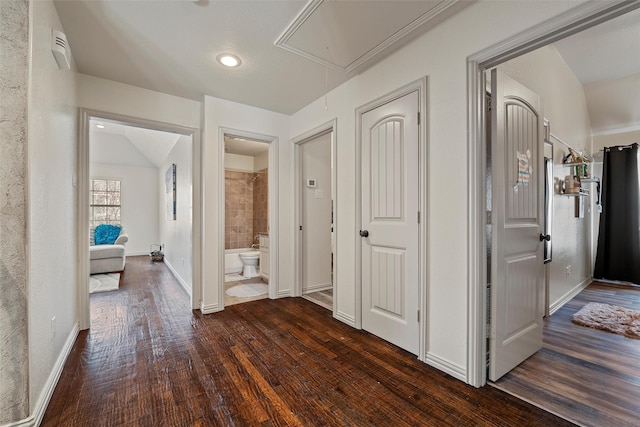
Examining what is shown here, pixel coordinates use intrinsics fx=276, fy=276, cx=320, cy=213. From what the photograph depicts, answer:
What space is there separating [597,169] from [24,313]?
704cm

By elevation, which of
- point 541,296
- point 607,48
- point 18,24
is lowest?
point 541,296

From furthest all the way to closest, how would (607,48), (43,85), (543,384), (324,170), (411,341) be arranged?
1. (324,170)
2. (607,48)
3. (411,341)
4. (543,384)
5. (43,85)

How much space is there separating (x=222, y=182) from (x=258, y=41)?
1.58m

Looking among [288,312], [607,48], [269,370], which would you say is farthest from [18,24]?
[607,48]

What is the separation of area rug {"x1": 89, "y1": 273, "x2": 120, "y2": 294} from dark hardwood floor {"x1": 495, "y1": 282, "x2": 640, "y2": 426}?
493 centimetres

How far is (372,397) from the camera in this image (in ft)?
5.36

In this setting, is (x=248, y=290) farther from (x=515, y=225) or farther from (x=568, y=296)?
(x=568, y=296)

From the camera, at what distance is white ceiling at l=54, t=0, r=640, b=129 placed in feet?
6.00

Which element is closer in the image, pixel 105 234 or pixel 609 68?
pixel 609 68

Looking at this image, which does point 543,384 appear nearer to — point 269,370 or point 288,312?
point 269,370

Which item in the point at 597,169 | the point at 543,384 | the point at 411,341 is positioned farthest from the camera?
the point at 597,169

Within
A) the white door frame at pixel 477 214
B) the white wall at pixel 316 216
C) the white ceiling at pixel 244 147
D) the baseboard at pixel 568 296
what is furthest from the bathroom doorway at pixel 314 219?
the baseboard at pixel 568 296

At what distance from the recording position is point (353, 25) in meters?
2.00

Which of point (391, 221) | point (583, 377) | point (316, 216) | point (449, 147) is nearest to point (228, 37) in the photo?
point (449, 147)
